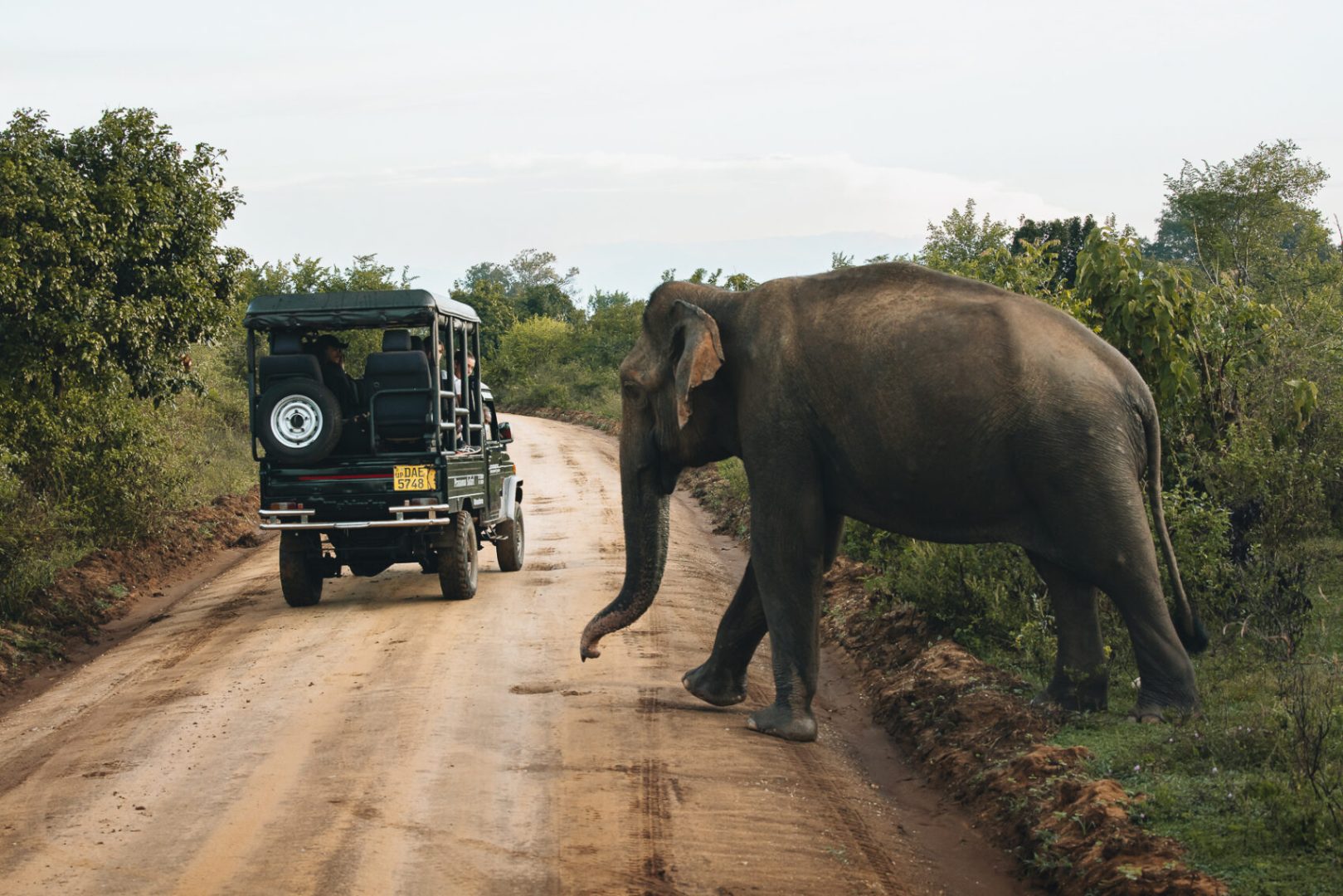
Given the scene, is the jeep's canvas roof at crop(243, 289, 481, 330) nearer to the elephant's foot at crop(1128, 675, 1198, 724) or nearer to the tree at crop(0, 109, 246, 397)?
the tree at crop(0, 109, 246, 397)

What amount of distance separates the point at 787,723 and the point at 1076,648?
1759 mm

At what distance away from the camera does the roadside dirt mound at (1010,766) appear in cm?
552

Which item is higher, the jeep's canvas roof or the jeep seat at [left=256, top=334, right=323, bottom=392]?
the jeep's canvas roof

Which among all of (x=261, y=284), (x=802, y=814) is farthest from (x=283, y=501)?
(x=261, y=284)

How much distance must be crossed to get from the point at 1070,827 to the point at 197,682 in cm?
655

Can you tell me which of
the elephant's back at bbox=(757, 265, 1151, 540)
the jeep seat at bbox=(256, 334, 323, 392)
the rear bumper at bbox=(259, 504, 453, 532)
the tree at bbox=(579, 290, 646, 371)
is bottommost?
the rear bumper at bbox=(259, 504, 453, 532)

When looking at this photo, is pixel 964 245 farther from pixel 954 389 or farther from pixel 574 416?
pixel 954 389

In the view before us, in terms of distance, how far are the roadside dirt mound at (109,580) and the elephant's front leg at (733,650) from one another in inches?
215

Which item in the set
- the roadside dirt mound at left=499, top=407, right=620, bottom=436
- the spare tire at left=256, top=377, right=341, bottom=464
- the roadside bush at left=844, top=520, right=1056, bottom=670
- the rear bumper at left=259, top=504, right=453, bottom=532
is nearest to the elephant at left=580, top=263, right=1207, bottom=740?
the roadside bush at left=844, top=520, right=1056, bottom=670

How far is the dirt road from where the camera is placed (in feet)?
19.5

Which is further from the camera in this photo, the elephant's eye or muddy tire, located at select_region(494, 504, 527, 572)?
muddy tire, located at select_region(494, 504, 527, 572)

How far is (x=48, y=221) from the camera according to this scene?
1253 cm

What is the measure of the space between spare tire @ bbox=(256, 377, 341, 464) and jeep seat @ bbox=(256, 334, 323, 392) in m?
0.28

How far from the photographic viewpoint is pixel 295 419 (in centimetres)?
1262
